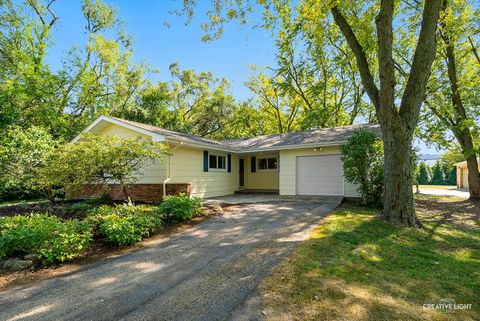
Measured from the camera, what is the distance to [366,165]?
9250mm

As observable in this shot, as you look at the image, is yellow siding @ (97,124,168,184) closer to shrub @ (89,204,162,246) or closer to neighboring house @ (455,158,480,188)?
shrub @ (89,204,162,246)

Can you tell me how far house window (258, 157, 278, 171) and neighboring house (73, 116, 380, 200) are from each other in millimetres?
1463

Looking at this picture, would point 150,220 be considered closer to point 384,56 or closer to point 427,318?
point 427,318

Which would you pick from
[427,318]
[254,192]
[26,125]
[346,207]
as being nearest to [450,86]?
[346,207]

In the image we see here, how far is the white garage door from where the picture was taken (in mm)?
11438

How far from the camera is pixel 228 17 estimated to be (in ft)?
27.7

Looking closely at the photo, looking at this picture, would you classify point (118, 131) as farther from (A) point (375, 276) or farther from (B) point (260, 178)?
(A) point (375, 276)

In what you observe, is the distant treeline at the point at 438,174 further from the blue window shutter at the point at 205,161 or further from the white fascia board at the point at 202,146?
the blue window shutter at the point at 205,161

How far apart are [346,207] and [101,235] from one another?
7894mm

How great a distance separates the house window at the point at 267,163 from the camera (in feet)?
48.2

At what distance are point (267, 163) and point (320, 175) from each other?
150 inches

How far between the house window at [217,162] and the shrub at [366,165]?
6.15 m

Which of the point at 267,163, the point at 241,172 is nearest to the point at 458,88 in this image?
the point at 267,163

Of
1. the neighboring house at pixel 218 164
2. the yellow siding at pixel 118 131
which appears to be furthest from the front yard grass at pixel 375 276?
the yellow siding at pixel 118 131
